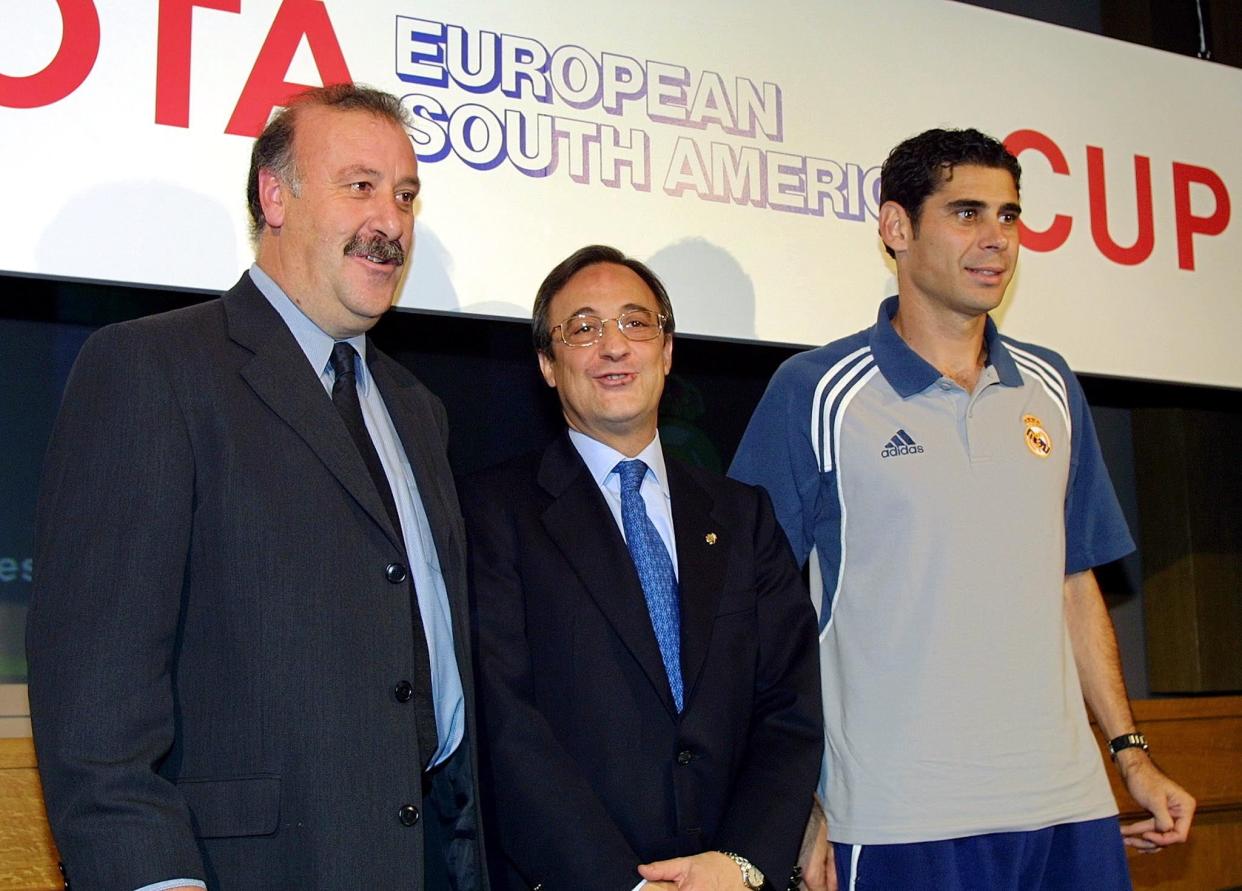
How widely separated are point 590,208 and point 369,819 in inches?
61.2

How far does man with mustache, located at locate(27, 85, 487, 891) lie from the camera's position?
1510 mm

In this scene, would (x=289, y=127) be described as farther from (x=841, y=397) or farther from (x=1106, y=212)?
(x=1106, y=212)

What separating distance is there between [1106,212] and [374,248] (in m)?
2.28

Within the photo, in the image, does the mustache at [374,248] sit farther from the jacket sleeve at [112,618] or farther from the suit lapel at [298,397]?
the jacket sleeve at [112,618]

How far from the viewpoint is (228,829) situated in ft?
5.27

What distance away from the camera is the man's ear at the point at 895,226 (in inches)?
103

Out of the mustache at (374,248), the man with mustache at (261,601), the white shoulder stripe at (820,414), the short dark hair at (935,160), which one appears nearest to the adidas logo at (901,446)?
the white shoulder stripe at (820,414)

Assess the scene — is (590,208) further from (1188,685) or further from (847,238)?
(1188,685)

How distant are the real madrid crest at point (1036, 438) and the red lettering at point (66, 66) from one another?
189cm

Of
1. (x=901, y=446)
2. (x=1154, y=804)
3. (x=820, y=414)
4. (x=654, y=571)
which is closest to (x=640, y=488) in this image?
(x=654, y=571)

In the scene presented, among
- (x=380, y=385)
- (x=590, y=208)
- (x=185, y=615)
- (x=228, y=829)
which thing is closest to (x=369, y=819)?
(x=228, y=829)

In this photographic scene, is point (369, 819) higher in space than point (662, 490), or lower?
lower

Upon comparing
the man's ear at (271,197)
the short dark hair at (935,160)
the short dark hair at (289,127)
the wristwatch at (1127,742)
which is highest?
the short dark hair at (935,160)

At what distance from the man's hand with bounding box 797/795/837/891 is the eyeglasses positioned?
34.5 inches
